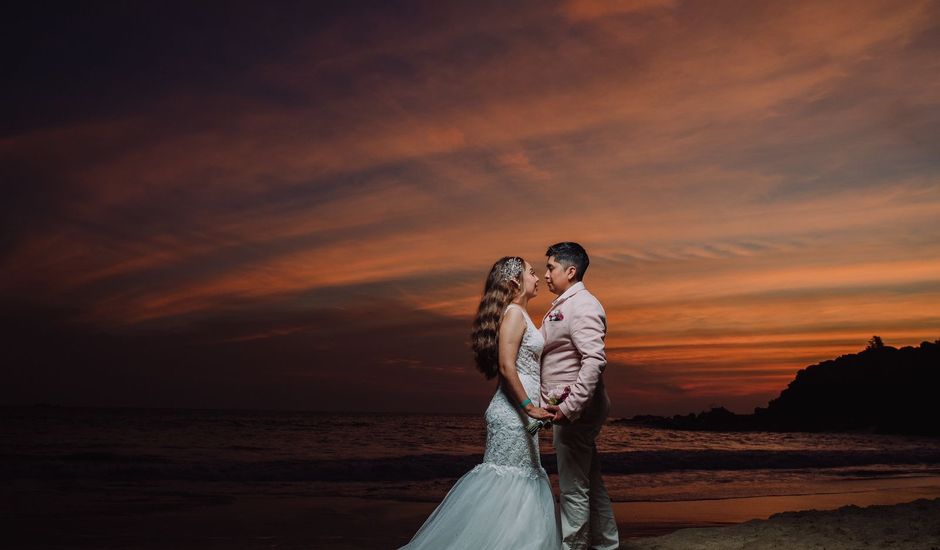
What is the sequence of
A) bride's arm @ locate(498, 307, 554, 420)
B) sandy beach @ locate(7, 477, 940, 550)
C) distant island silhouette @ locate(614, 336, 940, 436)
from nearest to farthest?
bride's arm @ locate(498, 307, 554, 420) < sandy beach @ locate(7, 477, 940, 550) < distant island silhouette @ locate(614, 336, 940, 436)

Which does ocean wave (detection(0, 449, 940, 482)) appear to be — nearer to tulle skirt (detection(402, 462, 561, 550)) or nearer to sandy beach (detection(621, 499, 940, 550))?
sandy beach (detection(621, 499, 940, 550))

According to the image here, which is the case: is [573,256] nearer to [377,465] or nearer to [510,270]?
[510,270]

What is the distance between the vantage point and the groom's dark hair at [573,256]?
4539 mm

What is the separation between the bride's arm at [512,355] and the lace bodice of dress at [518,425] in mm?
74

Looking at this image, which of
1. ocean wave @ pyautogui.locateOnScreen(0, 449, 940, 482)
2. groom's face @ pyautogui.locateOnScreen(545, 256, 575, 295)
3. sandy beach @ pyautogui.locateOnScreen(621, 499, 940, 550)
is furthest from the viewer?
ocean wave @ pyautogui.locateOnScreen(0, 449, 940, 482)

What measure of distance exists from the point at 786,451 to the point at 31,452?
19.7 m

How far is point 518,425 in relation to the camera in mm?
4398

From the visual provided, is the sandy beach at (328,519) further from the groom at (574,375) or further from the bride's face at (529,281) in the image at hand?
the bride's face at (529,281)

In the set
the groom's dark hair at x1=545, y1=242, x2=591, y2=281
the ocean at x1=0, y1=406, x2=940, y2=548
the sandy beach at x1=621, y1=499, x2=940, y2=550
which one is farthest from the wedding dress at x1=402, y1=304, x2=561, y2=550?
the ocean at x1=0, y1=406, x2=940, y2=548

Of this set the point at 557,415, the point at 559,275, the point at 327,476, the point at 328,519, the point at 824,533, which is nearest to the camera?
the point at 557,415

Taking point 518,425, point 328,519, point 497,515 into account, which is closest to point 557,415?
point 518,425

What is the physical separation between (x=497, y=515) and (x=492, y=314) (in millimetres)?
1193

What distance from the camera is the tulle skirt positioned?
4215mm

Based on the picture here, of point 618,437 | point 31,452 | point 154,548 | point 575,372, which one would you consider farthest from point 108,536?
point 618,437
